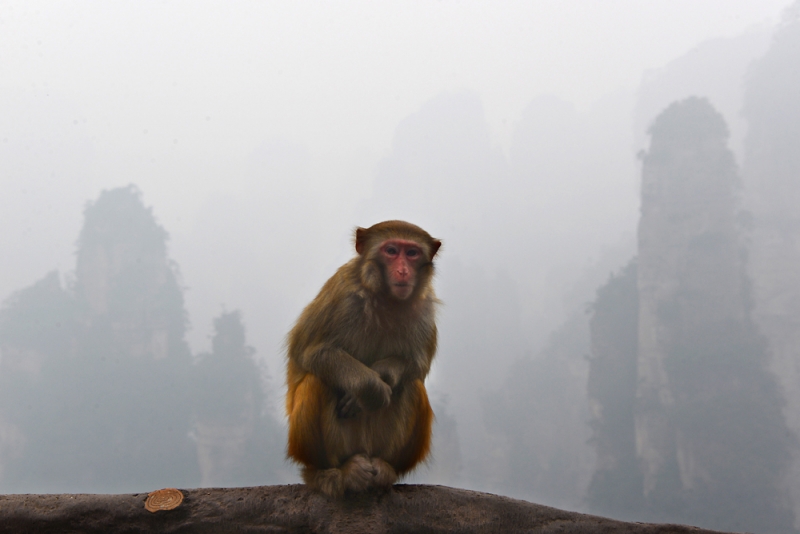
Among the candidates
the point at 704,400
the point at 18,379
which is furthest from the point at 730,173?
the point at 18,379

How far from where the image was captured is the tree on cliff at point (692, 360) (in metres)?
27.5

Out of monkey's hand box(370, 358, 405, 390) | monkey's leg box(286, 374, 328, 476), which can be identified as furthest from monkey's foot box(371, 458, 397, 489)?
monkey's hand box(370, 358, 405, 390)

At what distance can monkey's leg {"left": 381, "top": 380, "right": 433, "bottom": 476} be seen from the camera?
361cm

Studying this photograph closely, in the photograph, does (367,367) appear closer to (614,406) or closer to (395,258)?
(395,258)

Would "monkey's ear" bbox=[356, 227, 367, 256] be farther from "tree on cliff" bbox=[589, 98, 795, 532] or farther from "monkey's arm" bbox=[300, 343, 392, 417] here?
"tree on cliff" bbox=[589, 98, 795, 532]

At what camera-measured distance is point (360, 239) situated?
3.77 m

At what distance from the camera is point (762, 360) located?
30.4 m

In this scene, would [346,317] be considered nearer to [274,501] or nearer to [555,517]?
[274,501]

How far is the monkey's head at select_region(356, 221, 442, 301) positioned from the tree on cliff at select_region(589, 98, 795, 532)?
93.2 ft

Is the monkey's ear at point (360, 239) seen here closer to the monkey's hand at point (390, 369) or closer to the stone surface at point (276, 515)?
the monkey's hand at point (390, 369)

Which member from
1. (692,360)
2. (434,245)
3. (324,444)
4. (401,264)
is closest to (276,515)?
(324,444)

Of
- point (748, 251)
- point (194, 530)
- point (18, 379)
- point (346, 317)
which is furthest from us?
point (18, 379)

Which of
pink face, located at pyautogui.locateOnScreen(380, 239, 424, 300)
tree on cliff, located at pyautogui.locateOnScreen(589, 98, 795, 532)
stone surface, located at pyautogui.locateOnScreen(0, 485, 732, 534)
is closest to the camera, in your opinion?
stone surface, located at pyautogui.locateOnScreen(0, 485, 732, 534)

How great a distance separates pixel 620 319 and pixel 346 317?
109 feet
